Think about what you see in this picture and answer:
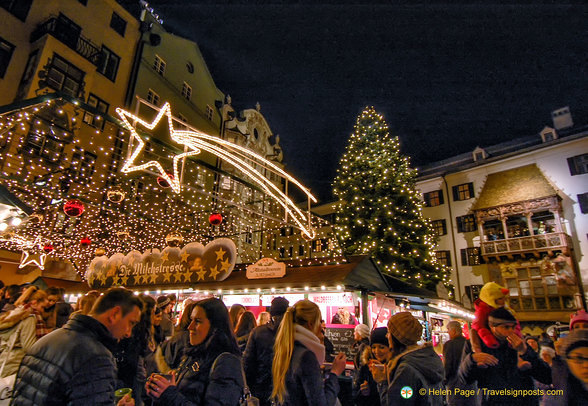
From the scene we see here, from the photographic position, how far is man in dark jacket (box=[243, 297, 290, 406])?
4.18 metres

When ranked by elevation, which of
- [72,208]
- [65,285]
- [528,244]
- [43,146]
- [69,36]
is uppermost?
[69,36]

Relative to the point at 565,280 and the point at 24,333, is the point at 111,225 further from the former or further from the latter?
the point at 565,280

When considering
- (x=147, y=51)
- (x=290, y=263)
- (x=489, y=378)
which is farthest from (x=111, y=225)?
(x=489, y=378)

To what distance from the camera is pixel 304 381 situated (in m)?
2.75

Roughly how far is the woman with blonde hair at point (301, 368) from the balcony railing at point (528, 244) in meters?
26.9

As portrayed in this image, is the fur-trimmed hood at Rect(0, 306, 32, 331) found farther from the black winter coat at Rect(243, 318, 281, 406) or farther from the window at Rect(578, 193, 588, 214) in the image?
the window at Rect(578, 193, 588, 214)

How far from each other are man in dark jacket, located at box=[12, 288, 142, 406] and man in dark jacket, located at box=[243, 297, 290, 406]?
2479mm

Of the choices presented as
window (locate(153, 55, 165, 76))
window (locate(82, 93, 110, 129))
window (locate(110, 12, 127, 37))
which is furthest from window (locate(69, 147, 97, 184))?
window (locate(110, 12, 127, 37))

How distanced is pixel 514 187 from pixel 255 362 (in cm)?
2858

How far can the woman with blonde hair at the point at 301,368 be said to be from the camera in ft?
9.07

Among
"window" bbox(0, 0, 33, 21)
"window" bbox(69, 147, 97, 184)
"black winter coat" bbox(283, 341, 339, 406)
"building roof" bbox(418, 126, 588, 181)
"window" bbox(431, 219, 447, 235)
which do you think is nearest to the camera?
"black winter coat" bbox(283, 341, 339, 406)

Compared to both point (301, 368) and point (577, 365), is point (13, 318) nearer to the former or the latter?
point (301, 368)

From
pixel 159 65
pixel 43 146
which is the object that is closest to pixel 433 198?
pixel 159 65

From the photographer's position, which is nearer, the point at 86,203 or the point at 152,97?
the point at 86,203
